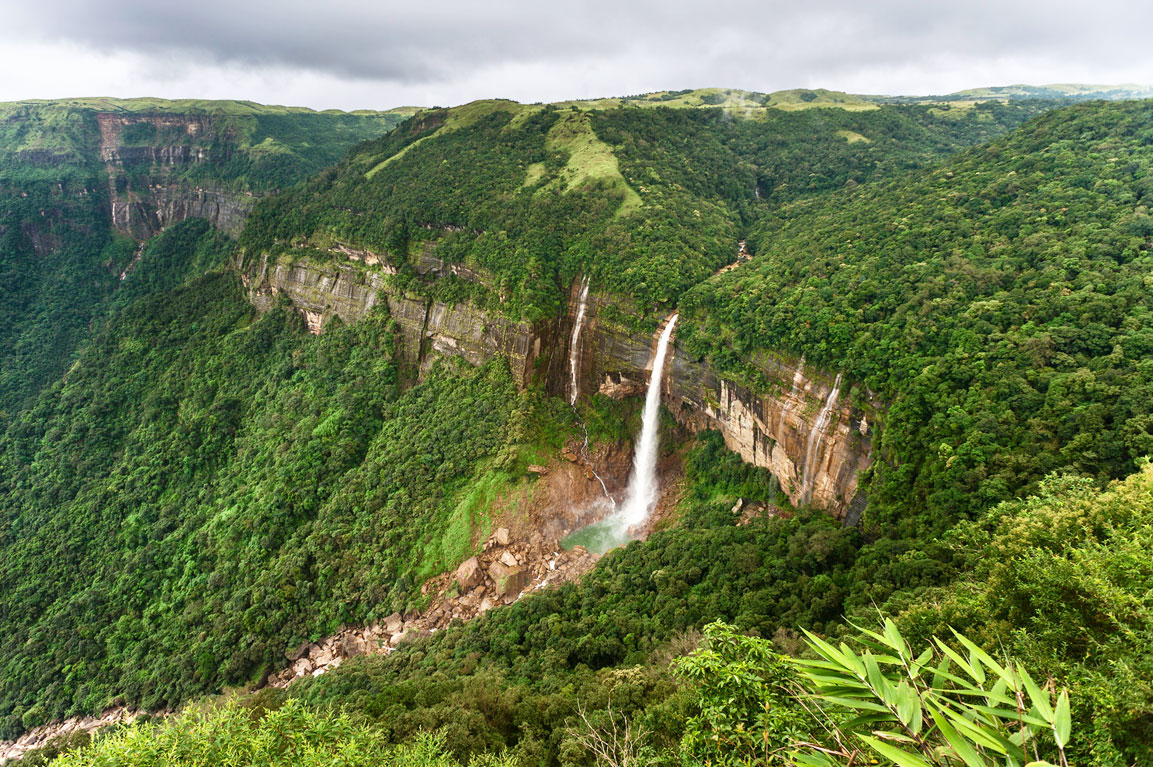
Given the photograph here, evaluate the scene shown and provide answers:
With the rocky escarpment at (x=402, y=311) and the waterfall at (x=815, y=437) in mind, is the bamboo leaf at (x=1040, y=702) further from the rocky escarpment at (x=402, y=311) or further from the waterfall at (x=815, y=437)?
the rocky escarpment at (x=402, y=311)

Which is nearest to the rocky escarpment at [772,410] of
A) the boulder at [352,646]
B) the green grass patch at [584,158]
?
the green grass patch at [584,158]

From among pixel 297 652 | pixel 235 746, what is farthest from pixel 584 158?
pixel 235 746

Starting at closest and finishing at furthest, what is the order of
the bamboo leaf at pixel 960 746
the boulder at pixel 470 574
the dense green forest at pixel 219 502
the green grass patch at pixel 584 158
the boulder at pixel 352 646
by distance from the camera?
the bamboo leaf at pixel 960 746
the boulder at pixel 352 646
the boulder at pixel 470 574
the dense green forest at pixel 219 502
the green grass patch at pixel 584 158

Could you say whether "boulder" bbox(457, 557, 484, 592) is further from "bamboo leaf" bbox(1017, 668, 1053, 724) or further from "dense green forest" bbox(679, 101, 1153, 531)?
"bamboo leaf" bbox(1017, 668, 1053, 724)

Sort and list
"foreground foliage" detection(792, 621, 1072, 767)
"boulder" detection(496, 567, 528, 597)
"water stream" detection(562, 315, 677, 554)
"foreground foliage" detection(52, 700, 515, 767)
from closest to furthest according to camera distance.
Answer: "foreground foliage" detection(792, 621, 1072, 767)
"foreground foliage" detection(52, 700, 515, 767)
"boulder" detection(496, 567, 528, 597)
"water stream" detection(562, 315, 677, 554)

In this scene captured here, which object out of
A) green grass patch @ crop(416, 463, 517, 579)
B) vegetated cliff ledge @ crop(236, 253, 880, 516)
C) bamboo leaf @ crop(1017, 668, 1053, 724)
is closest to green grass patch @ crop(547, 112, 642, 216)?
vegetated cliff ledge @ crop(236, 253, 880, 516)

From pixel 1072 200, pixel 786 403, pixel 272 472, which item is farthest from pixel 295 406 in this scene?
pixel 1072 200

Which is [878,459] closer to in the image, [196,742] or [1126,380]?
[1126,380]

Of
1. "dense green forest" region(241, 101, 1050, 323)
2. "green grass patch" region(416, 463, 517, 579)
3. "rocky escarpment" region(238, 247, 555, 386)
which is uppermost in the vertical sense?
"dense green forest" region(241, 101, 1050, 323)
